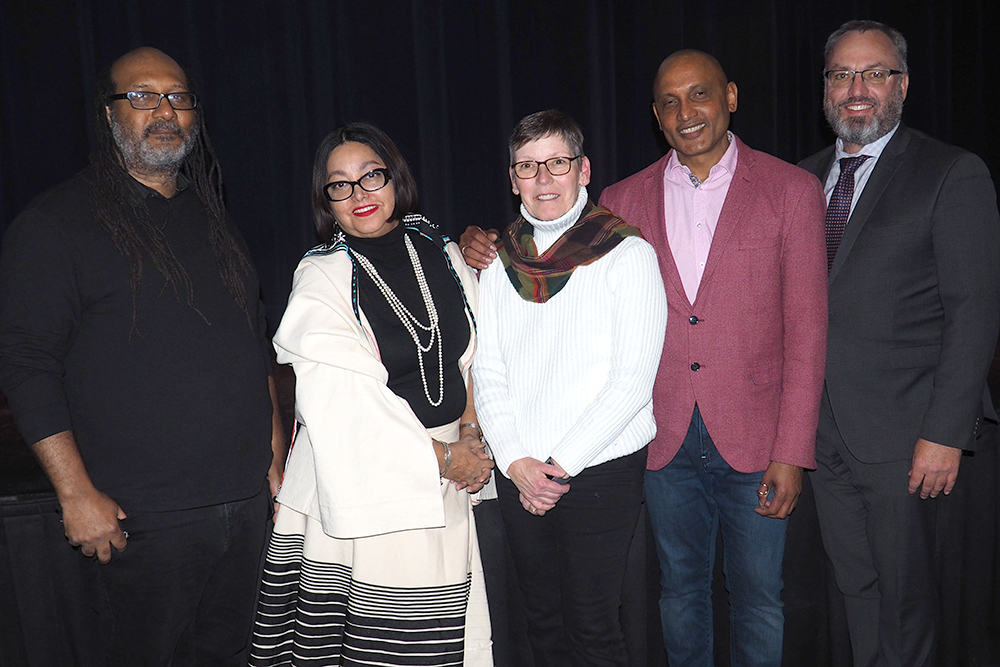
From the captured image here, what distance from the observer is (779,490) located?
192cm

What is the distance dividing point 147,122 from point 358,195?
1.80 ft

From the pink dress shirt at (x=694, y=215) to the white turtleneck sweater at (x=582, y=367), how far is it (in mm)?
248

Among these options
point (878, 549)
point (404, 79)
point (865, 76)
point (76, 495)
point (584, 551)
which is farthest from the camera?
point (404, 79)

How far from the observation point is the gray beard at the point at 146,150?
189 centimetres

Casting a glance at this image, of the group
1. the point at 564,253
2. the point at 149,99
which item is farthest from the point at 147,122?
the point at 564,253

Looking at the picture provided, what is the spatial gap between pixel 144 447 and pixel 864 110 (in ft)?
6.66

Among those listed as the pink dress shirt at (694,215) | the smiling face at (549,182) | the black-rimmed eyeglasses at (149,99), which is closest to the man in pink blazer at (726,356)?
the pink dress shirt at (694,215)

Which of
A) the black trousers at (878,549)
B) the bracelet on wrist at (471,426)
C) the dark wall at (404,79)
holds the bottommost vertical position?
the black trousers at (878,549)

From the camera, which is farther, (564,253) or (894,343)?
(894,343)

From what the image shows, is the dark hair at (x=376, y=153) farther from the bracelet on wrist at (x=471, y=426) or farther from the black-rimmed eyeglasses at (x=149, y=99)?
the bracelet on wrist at (x=471, y=426)

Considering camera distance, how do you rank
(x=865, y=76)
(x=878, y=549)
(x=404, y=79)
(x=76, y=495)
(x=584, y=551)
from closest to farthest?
(x=76, y=495) < (x=584, y=551) < (x=878, y=549) < (x=865, y=76) < (x=404, y=79)

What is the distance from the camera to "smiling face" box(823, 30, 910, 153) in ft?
6.91

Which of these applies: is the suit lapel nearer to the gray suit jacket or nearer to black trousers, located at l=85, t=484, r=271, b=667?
the gray suit jacket

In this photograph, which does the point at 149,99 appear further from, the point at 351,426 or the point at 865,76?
the point at 865,76
